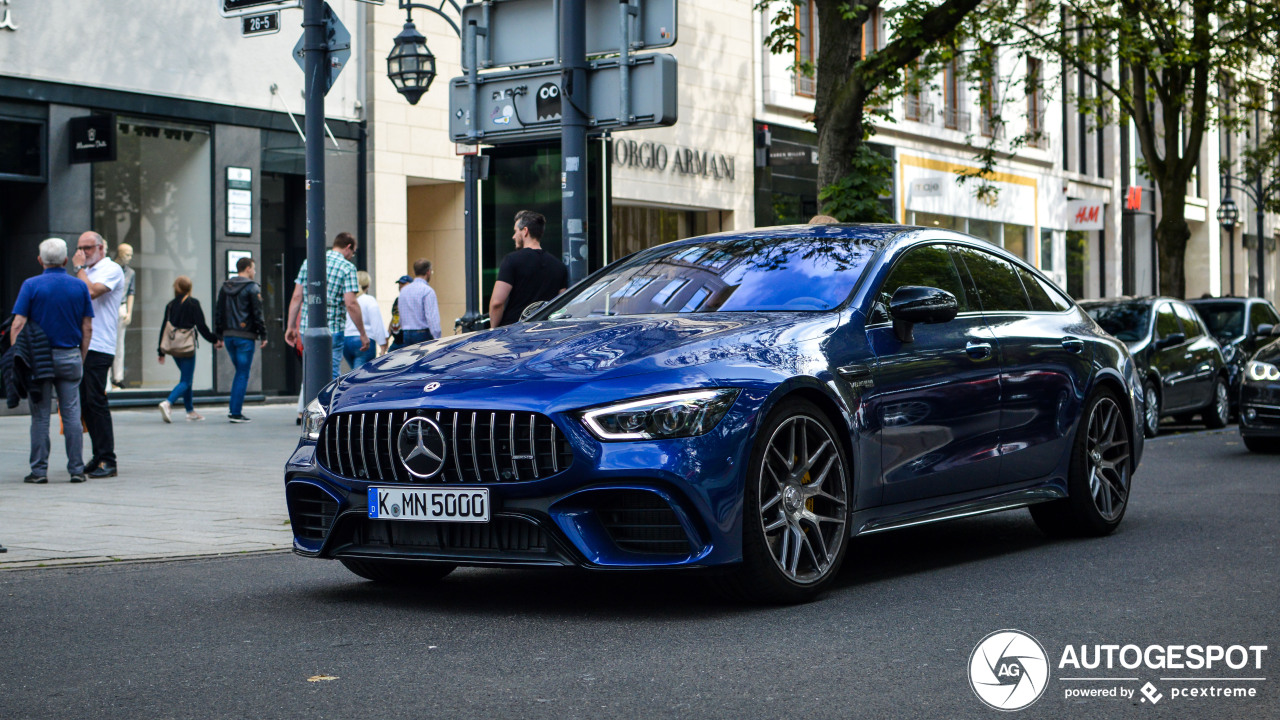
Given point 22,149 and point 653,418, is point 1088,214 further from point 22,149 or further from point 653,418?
point 653,418

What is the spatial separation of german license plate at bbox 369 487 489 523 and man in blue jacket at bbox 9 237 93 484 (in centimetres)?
625

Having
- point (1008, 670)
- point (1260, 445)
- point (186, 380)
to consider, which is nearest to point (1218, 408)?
point (1260, 445)

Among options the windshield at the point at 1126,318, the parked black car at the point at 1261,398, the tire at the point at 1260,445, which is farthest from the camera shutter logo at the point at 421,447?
the windshield at the point at 1126,318

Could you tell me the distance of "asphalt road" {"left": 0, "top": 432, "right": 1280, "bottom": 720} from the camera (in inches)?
181

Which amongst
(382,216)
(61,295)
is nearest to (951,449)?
(61,295)

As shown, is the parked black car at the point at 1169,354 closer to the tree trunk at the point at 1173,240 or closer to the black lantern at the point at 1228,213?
the tree trunk at the point at 1173,240

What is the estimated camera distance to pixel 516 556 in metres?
5.87

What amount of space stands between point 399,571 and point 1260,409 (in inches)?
381

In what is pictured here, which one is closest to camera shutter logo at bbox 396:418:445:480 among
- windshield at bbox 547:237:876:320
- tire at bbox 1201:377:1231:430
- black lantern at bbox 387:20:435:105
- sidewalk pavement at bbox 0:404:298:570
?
windshield at bbox 547:237:876:320

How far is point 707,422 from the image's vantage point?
5.80 meters

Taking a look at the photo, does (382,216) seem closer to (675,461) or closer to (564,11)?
(564,11)

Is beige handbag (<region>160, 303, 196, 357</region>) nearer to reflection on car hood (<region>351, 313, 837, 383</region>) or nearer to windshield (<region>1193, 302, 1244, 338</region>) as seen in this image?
reflection on car hood (<region>351, 313, 837, 383</region>)

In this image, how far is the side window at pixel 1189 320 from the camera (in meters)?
18.2

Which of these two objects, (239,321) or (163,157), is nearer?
(239,321)
